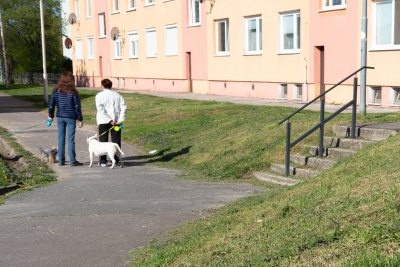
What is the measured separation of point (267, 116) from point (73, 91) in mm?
5457

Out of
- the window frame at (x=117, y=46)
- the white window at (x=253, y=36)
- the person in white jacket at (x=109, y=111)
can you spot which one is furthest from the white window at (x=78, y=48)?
the person in white jacket at (x=109, y=111)

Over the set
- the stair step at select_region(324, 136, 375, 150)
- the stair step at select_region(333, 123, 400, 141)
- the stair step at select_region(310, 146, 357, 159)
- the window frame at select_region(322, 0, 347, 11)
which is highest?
the window frame at select_region(322, 0, 347, 11)

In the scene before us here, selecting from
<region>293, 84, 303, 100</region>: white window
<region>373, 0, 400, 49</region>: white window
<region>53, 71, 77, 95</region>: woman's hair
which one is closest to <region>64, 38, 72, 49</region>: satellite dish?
<region>293, 84, 303, 100</region>: white window

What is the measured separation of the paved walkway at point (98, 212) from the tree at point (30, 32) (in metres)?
48.9

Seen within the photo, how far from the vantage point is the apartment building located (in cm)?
2031

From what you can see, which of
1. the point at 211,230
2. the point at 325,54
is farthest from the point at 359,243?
the point at 325,54

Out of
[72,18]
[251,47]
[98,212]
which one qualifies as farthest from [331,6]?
[72,18]

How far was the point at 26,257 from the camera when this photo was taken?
19.3 feet

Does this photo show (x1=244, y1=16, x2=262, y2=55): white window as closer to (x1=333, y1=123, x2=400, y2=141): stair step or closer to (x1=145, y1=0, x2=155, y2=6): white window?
(x1=145, y1=0, x2=155, y2=6): white window

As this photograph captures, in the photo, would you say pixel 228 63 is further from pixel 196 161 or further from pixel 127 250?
pixel 127 250

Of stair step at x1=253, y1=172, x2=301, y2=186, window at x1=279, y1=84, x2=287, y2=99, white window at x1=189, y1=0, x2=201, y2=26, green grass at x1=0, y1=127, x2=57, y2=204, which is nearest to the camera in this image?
stair step at x1=253, y1=172, x2=301, y2=186

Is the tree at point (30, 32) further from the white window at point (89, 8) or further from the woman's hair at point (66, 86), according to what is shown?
the woman's hair at point (66, 86)

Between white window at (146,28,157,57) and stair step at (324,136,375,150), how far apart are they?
2725 centimetres

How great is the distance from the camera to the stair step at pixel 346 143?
394 inches
